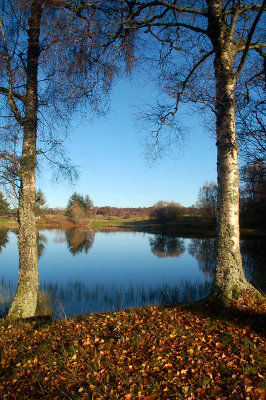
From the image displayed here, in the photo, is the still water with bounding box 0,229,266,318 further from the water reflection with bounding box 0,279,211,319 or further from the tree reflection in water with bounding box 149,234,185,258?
the tree reflection in water with bounding box 149,234,185,258

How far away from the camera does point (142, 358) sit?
287 centimetres

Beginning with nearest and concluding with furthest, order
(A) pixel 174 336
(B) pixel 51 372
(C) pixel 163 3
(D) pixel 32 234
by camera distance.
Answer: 1. (B) pixel 51 372
2. (A) pixel 174 336
3. (C) pixel 163 3
4. (D) pixel 32 234

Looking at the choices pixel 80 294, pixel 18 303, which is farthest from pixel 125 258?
pixel 18 303

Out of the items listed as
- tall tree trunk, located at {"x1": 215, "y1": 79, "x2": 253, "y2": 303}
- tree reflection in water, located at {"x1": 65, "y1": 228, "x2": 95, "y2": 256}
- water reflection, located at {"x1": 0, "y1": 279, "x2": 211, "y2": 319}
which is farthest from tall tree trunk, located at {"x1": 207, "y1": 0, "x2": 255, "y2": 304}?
tree reflection in water, located at {"x1": 65, "y1": 228, "x2": 95, "y2": 256}

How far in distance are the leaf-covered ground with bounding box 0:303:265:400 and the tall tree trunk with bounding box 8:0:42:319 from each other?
48.7 inches

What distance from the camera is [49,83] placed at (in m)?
5.81

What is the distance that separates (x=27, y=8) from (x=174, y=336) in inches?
250

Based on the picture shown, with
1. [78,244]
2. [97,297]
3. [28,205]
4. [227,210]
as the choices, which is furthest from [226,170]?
[78,244]

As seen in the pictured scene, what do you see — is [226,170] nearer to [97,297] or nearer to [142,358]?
[142,358]

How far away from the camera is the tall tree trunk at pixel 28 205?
5.29 m

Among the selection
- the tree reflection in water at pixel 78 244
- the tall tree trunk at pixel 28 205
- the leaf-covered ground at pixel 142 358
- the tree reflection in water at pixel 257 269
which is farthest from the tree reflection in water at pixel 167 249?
the leaf-covered ground at pixel 142 358

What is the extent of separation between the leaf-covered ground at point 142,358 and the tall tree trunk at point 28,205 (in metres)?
1.24

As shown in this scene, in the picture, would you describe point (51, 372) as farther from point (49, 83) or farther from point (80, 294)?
point (80, 294)

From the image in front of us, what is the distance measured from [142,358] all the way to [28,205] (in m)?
3.86
